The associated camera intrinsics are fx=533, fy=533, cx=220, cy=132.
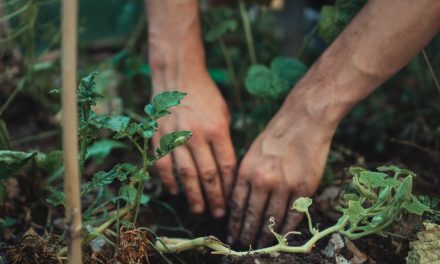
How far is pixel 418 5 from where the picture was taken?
98cm

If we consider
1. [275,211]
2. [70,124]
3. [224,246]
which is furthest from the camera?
[275,211]

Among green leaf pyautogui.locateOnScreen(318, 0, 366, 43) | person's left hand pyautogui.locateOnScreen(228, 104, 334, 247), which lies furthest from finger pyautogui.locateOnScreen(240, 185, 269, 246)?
green leaf pyautogui.locateOnScreen(318, 0, 366, 43)

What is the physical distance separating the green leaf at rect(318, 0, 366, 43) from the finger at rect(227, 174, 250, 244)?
1.44 ft

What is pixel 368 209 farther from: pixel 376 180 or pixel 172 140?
pixel 172 140

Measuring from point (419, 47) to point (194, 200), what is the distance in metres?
0.57

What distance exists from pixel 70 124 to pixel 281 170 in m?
0.55

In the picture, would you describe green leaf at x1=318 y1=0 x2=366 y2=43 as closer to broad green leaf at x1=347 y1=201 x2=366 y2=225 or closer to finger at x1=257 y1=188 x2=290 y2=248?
finger at x1=257 y1=188 x2=290 y2=248

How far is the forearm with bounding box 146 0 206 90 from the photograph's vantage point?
126cm

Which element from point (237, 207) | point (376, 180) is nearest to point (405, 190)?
point (376, 180)

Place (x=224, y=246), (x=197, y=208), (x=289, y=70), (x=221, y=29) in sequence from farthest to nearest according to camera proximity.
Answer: (x=221, y=29) < (x=289, y=70) < (x=197, y=208) < (x=224, y=246)

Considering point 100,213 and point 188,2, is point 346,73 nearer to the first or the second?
point 188,2

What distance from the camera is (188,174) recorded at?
1.17 meters

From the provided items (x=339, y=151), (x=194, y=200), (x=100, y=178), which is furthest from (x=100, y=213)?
(x=339, y=151)

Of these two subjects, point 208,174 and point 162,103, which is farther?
point 208,174
